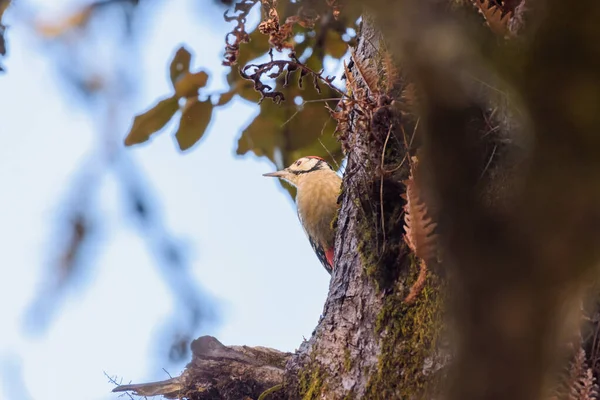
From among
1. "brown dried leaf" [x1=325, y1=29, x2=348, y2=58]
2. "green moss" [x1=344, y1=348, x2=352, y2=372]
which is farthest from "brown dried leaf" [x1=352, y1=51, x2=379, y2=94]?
"brown dried leaf" [x1=325, y1=29, x2=348, y2=58]

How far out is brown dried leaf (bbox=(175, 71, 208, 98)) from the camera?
3.37 m

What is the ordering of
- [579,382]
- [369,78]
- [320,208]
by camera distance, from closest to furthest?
[579,382]
[369,78]
[320,208]

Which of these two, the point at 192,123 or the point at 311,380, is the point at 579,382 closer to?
the point at 311,380

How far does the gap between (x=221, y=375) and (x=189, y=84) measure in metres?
1.43

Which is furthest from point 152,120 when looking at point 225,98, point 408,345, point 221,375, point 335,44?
point 408,345

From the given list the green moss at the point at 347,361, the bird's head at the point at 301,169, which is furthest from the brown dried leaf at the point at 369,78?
the bird's head at the point at 301,169

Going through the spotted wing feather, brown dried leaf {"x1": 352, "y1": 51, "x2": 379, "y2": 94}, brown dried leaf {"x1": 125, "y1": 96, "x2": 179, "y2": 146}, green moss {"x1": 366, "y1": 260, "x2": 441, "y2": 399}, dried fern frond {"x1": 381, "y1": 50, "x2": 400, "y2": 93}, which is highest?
brown dried leaf {"x1": 125, "y1": 96, "x2": 179, "y2": 146}

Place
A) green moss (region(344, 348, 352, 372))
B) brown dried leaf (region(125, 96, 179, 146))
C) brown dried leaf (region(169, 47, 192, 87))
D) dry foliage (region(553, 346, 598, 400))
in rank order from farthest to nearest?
brown dried leaf (region(169, 47, 192, 87)), brown dried leaf (region(125, 96, 179, 146)), green moss (region(344, 348, 352, 372)), dry foliage (region(553, 346, 598, 400))

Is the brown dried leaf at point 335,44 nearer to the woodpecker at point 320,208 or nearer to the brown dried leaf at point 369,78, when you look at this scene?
the woodpecker at point 320,208

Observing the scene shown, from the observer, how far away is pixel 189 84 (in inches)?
133

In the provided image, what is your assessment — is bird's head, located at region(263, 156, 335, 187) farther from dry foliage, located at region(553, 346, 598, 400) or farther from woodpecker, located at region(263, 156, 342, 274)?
dry foliage, located at region(553, 346, 598, 400)

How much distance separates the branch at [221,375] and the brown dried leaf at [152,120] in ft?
3.49

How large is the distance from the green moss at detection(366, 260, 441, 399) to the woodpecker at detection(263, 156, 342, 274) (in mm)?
1642

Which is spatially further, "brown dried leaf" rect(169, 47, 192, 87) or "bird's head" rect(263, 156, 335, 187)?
"bird's head" rect(263, 156, 335, 187)
